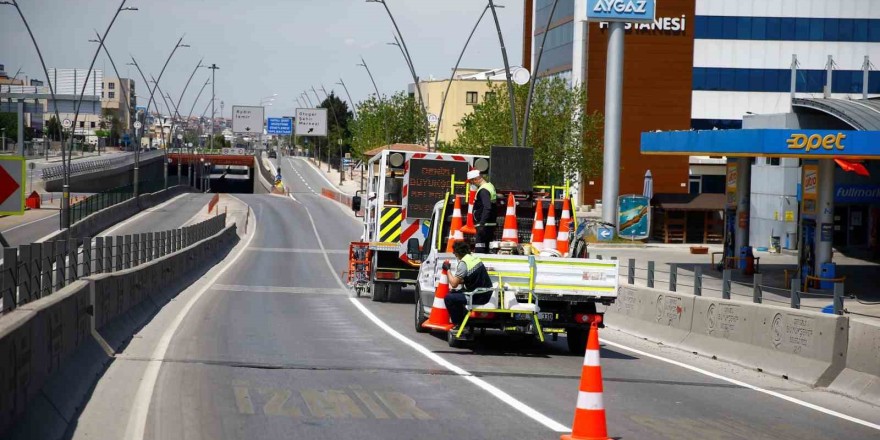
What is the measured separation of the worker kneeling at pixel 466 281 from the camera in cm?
1551

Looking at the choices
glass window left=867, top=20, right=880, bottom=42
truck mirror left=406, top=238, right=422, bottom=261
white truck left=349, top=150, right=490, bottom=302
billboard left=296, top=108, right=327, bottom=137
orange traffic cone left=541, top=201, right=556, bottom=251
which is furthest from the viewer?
billboard left=296, top=108, right=327, bottom=137

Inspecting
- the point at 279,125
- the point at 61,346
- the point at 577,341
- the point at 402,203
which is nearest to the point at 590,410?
the point at 61,346

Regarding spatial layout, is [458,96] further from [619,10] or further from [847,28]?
[619,10]

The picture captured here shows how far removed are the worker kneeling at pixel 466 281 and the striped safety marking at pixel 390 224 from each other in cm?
1051

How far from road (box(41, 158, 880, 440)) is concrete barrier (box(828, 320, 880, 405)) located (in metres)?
0.24

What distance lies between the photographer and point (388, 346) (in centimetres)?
1658

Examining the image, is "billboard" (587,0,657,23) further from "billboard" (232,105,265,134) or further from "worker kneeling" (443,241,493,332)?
"billboard" (232,105,265,134)

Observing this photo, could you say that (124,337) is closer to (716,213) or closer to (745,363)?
(745,363)

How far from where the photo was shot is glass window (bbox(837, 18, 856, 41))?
8444 cm

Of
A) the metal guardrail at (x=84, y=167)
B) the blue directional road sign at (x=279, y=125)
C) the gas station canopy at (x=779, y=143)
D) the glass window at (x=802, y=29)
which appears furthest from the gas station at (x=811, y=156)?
the blue directional road sign at (x=279, y=125)

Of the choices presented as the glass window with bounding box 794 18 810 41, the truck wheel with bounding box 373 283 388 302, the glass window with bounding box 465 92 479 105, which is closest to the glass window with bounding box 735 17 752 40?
the glass window with bounding box 794 18 810 41

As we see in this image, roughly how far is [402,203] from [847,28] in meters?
67.9

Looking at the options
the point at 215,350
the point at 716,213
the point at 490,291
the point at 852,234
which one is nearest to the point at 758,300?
the point at 490,291

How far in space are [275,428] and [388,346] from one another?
6.88 meters
